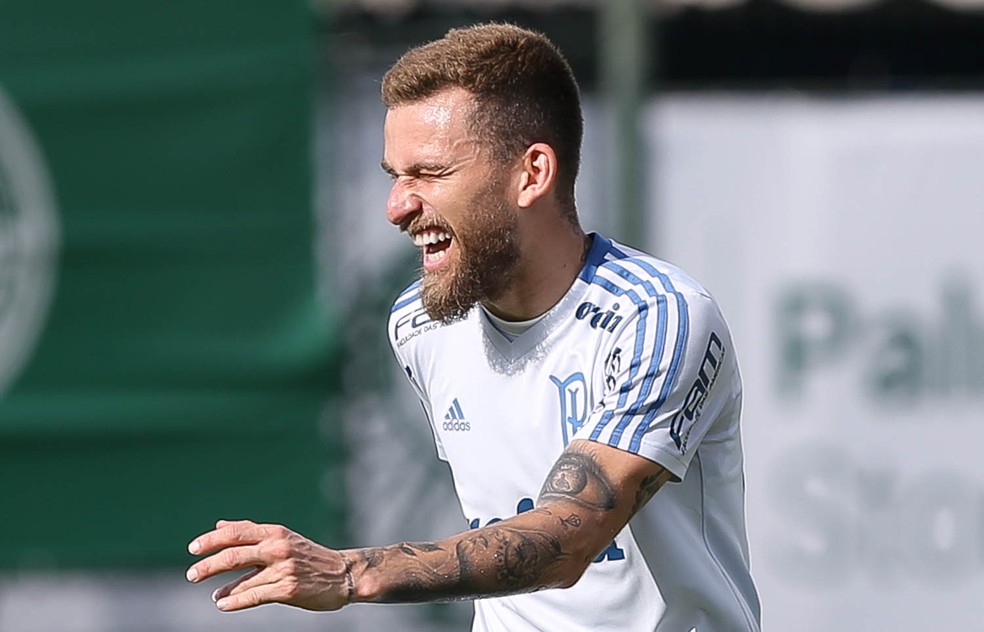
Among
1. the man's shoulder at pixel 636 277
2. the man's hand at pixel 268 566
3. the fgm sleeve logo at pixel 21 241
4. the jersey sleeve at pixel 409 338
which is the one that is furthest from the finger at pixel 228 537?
the fgm sleeve logo at pixel 21 241

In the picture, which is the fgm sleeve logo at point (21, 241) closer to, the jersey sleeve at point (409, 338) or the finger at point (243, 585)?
the jersey sleeve at point (409, 338)

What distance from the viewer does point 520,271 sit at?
309 centimetres

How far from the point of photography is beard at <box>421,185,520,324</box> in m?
3.03

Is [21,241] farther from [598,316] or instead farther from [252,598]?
[252,598]

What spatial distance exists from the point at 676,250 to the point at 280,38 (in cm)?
155

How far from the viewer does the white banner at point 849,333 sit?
Result: 580 cm

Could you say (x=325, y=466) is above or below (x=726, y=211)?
below

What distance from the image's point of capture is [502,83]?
3.04m

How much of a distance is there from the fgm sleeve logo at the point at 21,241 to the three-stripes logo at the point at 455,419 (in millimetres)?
3100

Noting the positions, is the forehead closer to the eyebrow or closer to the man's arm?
the eyebrow

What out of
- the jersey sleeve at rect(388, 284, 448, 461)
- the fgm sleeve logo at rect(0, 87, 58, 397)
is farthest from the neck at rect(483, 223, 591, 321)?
the fgm sleeve logo at rect(0, 87, 58, 397)

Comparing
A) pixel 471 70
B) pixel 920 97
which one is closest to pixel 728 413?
pixel 471 70

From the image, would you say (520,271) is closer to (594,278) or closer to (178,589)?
(594,278)

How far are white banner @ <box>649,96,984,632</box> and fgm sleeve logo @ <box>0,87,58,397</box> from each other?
213 cm
